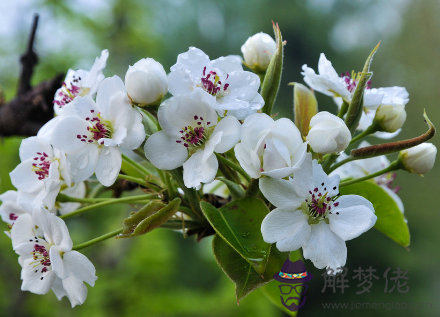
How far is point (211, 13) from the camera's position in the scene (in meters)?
6.58

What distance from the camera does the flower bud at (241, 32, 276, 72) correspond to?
643mm

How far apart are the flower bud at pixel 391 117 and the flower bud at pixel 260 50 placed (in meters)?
0.20

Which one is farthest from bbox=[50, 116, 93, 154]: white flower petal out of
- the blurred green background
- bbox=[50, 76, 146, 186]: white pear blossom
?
the blurred green background

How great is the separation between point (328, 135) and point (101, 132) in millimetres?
298

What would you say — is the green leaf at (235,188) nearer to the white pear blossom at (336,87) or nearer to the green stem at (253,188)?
the green stem at (253,188)

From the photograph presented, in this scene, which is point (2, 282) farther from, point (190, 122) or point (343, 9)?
point (343, 9)

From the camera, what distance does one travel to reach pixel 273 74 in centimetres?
56

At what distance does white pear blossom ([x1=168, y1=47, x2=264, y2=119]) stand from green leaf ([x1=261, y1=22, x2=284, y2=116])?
5 centimetres

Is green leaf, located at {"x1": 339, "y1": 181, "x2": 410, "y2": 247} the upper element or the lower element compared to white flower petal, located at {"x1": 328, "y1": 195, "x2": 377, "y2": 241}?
lower

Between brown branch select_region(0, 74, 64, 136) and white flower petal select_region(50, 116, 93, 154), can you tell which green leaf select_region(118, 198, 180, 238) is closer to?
white flower petal select_region(50, 116, 93, 154)

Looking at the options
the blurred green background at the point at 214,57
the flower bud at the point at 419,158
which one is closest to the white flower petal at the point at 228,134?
the flower bud at the point at 419,158

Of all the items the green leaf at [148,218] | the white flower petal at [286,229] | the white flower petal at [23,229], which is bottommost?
the white flower petal at [23,229]

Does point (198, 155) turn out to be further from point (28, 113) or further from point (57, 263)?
point (28, 113)

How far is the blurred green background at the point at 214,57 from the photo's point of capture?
3.51 metres
